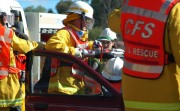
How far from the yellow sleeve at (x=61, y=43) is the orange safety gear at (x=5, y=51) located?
67cm

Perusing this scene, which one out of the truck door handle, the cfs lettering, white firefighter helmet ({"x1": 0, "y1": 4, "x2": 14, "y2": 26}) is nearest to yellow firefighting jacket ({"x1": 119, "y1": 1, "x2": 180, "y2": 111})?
the cfs lettering

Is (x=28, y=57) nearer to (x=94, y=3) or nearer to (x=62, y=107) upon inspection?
(x=62, y=107)

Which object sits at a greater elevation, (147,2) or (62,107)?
(147,2)

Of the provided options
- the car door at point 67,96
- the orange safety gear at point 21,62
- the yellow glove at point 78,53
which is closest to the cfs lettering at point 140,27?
the car door at point 67,96

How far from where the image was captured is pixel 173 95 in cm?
297

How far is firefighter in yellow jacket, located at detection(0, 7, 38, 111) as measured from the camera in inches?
187

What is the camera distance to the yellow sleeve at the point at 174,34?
285 centimetres

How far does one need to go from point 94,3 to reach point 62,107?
34.2 m

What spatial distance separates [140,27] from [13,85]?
6.96ft

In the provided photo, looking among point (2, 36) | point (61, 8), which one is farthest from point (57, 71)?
point (61, 8)

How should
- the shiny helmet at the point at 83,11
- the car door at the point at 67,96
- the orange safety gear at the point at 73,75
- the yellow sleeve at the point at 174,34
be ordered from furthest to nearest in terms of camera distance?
the shiny helmet at the point at 83,11 → the orange safety gear at the point at 73,75 → the car door at the point at 67,96 → the yellow sleeve at the point at 174,34

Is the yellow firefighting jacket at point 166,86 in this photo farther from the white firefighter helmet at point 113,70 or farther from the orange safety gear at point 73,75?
the white firefighter helmet at point 113,70

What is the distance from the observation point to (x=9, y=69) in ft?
15.8

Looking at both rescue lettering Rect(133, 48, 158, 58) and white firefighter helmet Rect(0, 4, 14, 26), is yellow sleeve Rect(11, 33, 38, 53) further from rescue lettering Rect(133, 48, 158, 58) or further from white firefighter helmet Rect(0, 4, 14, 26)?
rescue lettering Rect(133, 48, 158, 58)
